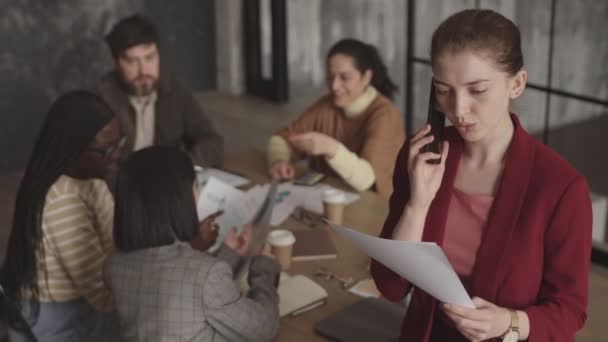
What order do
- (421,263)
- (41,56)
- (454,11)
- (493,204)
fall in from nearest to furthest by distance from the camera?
(421,263), (493,204), (454,11), (41,56)

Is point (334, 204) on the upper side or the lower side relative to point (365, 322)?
upper

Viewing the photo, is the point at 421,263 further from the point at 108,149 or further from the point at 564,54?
the point at 564,54

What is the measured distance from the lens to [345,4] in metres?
6.05

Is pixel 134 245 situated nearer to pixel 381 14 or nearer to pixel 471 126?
pixel 471 126

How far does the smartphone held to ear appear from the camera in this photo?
4.98 ft

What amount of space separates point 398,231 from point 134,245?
619mm

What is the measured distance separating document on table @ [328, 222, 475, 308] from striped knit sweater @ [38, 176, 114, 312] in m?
1.00

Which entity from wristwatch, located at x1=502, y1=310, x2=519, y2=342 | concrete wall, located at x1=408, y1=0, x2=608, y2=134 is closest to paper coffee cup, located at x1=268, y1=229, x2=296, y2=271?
wristwatch, located at x1=502, y1=310, x2=519, y2=342

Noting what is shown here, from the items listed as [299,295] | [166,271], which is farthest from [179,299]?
[299,295]

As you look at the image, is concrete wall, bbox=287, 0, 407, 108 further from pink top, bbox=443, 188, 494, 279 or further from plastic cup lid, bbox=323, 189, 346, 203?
pink top, bbox=443, 188, 494, 279

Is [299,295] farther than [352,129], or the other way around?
[352,129]

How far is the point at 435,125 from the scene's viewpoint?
1541 millimetres

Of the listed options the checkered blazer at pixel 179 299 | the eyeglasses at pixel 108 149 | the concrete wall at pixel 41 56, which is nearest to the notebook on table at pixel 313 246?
A: the checkered blazer at pixel 179 299

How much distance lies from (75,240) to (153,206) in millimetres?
518
